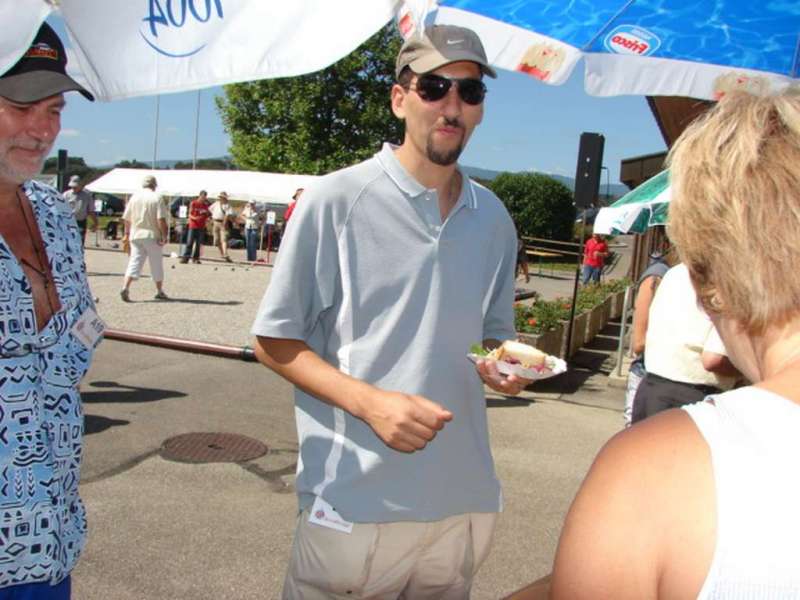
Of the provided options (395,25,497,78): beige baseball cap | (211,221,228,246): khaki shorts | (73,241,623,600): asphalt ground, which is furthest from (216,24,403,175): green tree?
(395,25,497,78): beige baseball cap

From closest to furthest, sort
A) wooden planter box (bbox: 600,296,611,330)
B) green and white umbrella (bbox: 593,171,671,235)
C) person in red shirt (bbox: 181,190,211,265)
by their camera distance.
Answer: green and white umbrella (bbox: 593,171,671,235) → wooden planter box (bbox: 600,296,611,330) → person in red shirt (bbox: 181,190,211,265)

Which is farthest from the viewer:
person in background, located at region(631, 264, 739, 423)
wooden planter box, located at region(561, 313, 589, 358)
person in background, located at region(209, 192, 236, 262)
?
person in background, located at region(209, 192, 236, 262)

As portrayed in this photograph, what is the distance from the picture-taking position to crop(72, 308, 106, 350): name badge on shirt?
85.4 inches

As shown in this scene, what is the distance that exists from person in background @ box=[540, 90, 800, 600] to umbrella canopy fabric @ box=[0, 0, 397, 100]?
4.31ft

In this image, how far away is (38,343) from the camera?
2020 mm

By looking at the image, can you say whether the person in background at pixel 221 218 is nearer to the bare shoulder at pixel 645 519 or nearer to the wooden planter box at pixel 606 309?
the wooden planter box at pixel 606 309

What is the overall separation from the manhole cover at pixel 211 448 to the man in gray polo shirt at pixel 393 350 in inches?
149

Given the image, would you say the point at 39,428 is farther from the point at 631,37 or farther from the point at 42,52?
the point at 631,37

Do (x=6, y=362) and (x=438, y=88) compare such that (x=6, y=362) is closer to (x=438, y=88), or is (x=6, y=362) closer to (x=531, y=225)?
(x=438, y=88)

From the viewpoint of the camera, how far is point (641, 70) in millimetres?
3598

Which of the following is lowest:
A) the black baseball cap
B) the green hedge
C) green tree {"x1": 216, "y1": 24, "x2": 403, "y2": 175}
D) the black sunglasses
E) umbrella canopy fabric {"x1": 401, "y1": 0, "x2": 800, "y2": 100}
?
the green hedge

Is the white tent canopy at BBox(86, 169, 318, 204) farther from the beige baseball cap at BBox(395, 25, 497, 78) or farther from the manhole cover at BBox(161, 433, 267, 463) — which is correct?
the beige baseball cap at BBox(395, 25, 497, 78)

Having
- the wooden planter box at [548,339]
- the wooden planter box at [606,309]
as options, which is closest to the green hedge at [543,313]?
the wooden planter box at [548,339]

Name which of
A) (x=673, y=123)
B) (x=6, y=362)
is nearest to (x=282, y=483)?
(x=6, y=362)
